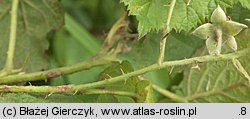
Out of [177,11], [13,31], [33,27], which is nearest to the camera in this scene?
[177,11]

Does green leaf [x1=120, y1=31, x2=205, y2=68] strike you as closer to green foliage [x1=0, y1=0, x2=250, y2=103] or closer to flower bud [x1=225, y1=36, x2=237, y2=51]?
green foliage [x1=0, y1=0, x2=250, y2=103]

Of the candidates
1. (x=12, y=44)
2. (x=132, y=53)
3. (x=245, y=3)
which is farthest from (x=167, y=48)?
(x=12, y=44)

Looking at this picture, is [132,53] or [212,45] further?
[132,53]

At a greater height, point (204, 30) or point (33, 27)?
point (33, 27)

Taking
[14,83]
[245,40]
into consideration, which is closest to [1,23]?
[14,83]

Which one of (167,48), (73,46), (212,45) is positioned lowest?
(212,45)

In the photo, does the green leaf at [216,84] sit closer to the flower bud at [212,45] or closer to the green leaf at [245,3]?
the green leaf at [245,3]

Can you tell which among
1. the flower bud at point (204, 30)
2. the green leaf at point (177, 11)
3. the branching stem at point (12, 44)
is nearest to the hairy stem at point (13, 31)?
the branching stem at point (12, 44)

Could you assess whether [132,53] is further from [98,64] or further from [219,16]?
[219,16]
